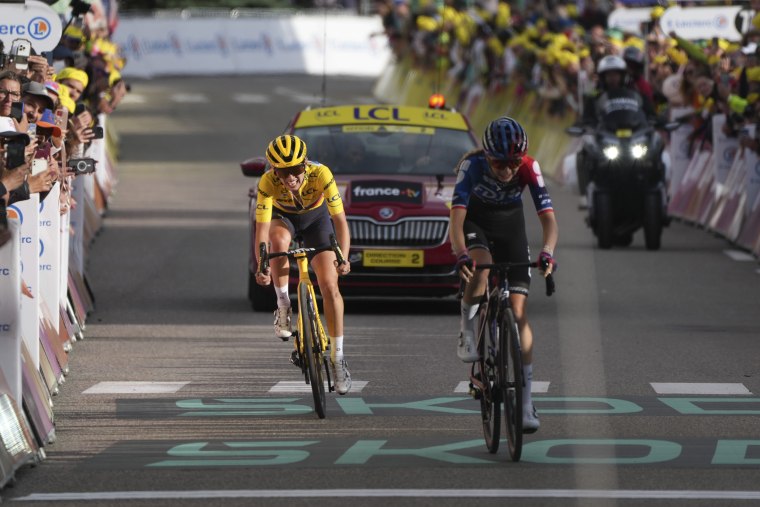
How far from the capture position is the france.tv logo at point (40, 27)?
1519cm

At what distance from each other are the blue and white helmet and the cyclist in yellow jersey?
1711mm

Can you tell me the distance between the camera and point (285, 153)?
11.9 m

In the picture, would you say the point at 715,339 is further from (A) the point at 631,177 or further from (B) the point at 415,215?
(A) the point at 631,177

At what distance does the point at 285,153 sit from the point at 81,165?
260cm

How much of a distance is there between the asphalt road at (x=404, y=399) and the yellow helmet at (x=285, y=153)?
1.42 m

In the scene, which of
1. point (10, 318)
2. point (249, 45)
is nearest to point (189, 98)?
point (249, 45)

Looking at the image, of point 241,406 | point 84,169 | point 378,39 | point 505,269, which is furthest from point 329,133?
point 378,39

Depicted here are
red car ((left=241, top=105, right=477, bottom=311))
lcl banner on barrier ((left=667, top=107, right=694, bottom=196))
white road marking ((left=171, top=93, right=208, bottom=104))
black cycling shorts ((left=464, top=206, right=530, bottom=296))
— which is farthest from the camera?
white road marking ((left=171, top=93, right=208, bottom=104))

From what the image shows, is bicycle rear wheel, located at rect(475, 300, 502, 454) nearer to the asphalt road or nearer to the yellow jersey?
the asphalt road

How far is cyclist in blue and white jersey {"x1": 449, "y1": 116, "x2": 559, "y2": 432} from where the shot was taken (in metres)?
10.5

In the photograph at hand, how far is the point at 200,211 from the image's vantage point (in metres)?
27.6

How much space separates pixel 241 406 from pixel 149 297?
6.35 meters

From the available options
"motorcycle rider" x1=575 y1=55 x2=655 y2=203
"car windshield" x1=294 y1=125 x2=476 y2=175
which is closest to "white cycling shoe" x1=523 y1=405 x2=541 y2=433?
"car windshield" x1=294 y1=125 x2=476 y2=175

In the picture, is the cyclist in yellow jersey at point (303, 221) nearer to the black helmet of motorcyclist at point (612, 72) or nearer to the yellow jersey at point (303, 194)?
the yellow jersey at point (303, 194)
